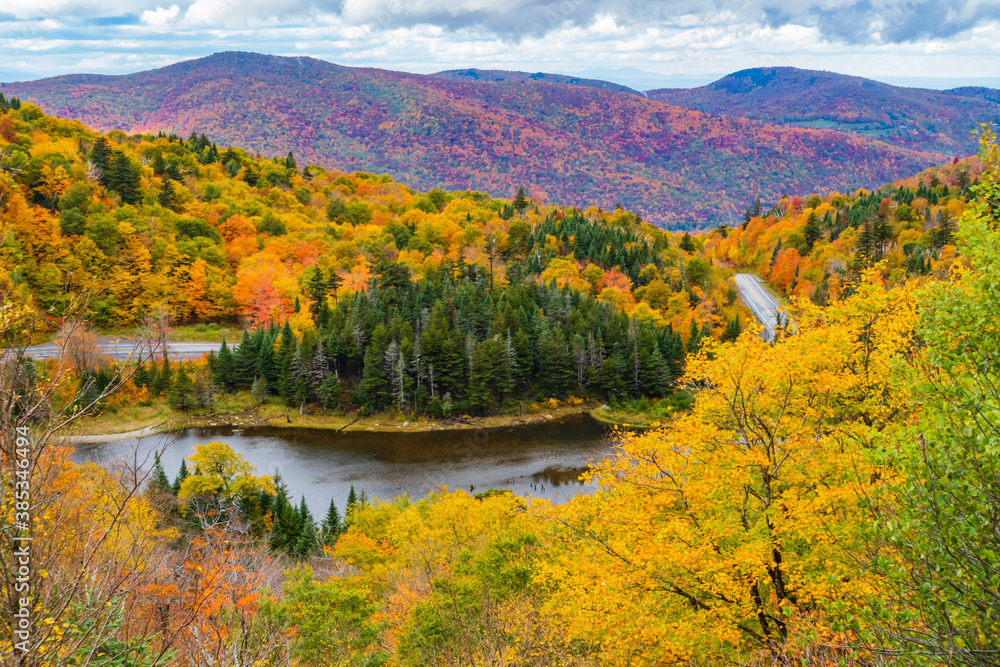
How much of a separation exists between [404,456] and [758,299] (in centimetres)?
6648

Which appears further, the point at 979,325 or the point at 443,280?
the point at 443,280

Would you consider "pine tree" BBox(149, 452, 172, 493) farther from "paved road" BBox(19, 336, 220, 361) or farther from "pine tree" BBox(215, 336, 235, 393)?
"pine tree" BBox(215, 336, 235, 393)

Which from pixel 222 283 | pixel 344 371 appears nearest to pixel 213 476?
pixel 344 371

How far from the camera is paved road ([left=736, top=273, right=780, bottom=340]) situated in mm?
83619

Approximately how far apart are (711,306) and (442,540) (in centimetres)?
6720

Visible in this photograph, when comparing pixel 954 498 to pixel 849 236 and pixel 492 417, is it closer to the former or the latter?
pixel 492 417

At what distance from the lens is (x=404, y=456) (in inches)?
2120

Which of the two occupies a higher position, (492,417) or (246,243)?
(246,243)

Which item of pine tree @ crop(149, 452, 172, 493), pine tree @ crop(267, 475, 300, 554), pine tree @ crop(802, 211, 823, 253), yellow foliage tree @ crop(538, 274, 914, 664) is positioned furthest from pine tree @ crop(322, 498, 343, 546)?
pine tree @ crop(802, 211, 823, 253)

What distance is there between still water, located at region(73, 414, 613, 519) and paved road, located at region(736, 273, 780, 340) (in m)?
35.4

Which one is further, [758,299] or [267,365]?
[758,299]

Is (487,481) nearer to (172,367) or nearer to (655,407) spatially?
(655,407)

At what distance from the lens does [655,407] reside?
64.1 metres

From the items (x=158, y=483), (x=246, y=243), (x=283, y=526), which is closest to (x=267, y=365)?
(x=158, y=483)
